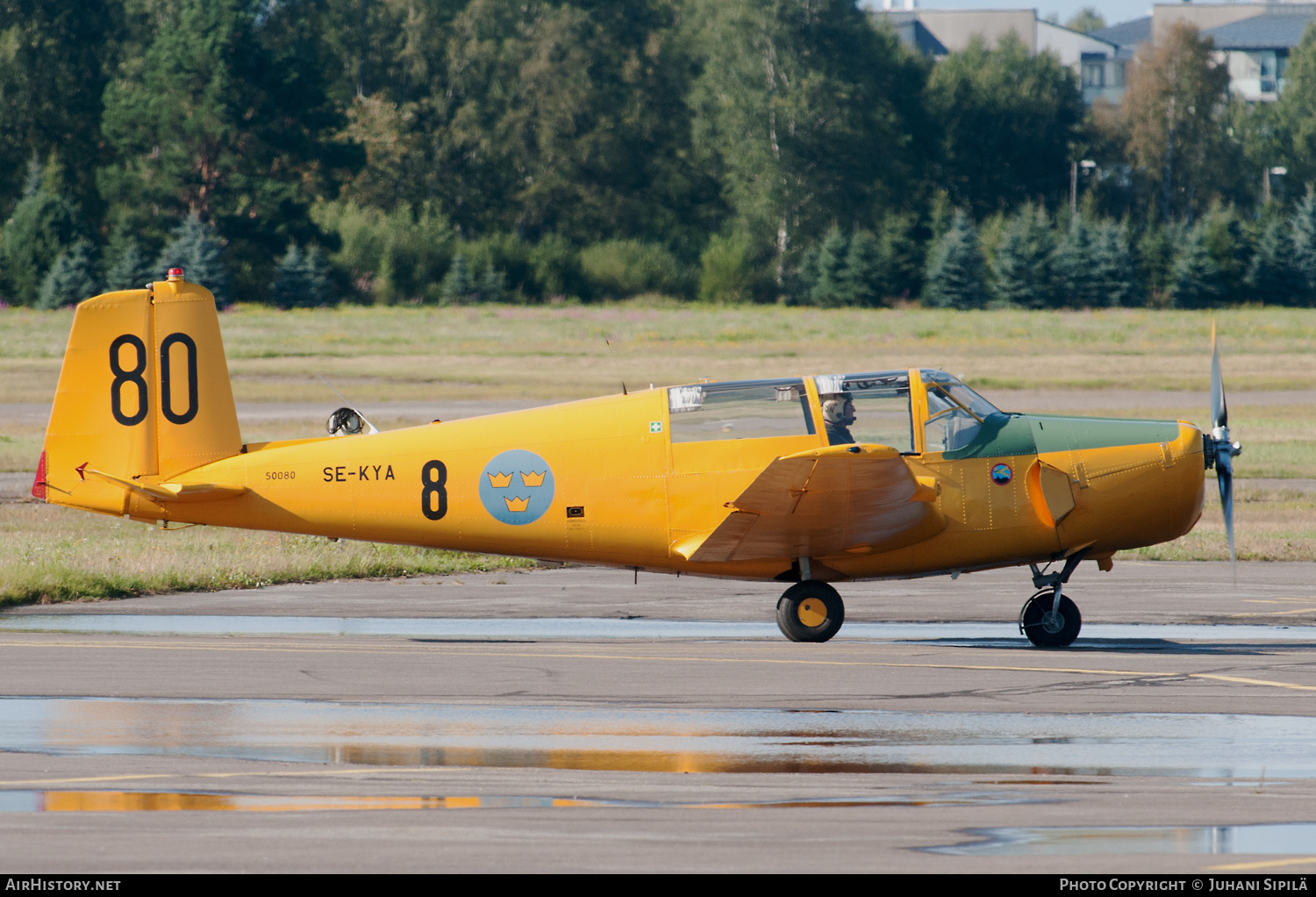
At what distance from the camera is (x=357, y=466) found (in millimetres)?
12828

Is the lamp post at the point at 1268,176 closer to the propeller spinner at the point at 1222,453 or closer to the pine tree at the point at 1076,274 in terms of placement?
the pine tree at the point at 1076,274

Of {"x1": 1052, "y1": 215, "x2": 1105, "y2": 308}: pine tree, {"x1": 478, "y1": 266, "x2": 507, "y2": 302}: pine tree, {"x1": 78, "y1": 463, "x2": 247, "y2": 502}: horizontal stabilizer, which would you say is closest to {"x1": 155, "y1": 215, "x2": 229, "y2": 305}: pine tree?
{"x1": 478, "y1": 266, "x2": 507, "y2": 302}: pine tree

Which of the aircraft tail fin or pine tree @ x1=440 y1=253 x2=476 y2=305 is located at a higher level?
pine tree @ x1=440 y1=253 x2=476 y2=305

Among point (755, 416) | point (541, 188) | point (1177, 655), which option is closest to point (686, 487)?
point (755, 416)

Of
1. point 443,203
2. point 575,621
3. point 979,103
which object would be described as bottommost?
point 575,621

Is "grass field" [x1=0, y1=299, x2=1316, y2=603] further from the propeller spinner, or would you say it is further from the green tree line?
the propeller spinner

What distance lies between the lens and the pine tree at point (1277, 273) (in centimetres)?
7525

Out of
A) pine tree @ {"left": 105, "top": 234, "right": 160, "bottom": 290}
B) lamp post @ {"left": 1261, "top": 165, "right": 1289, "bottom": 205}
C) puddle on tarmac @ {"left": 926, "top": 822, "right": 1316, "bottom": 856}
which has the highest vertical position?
lamp post @ {"left": 1261, "top": 165, "right": 1289, "bottom": 205}

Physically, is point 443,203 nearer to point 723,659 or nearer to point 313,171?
point 313,171

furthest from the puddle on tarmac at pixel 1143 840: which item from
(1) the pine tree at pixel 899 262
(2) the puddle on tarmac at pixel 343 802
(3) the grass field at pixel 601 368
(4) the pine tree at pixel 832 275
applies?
(1) the pine tree at pixel 899 262

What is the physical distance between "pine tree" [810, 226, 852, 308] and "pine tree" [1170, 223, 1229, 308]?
16.2 meters

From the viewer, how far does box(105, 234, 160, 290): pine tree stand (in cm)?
7050

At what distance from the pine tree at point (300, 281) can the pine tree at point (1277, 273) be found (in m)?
46.4

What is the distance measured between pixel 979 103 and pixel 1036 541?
8844cm
